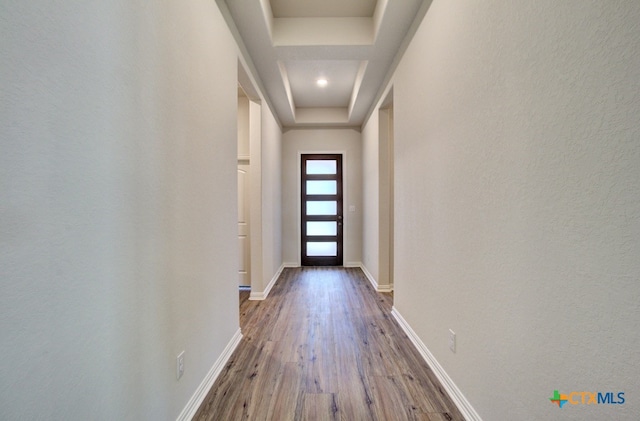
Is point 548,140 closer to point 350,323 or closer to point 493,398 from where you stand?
point 493,398

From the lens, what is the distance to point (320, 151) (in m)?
5.07

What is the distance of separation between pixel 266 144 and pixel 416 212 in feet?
7.50

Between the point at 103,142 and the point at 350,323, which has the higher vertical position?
the point at 103,142

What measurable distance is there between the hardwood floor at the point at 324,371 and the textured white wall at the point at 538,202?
303mm

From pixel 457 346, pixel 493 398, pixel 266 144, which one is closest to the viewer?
pixel 493 398

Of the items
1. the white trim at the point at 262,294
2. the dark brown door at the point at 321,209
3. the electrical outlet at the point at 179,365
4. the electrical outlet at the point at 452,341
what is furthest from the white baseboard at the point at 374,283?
the electrical outlet at the point at 179,365

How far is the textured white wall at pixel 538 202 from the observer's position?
72cm

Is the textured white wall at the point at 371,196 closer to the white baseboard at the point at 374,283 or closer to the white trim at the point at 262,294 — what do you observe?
the white baseboard at the point at 374,283

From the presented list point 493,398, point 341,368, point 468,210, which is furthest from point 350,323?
point 468,210

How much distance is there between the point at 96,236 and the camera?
85 cm

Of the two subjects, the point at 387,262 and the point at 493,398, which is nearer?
the point at 493,398

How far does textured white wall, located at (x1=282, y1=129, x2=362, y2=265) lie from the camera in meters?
5.06

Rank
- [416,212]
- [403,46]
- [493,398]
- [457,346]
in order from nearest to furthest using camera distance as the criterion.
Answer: [493,398] → [457,346] → [416,212] → [403,46]

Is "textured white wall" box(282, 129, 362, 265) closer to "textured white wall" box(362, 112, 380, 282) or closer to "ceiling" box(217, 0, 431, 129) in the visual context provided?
"textured white wall" box(362, 112, 380, 282)
